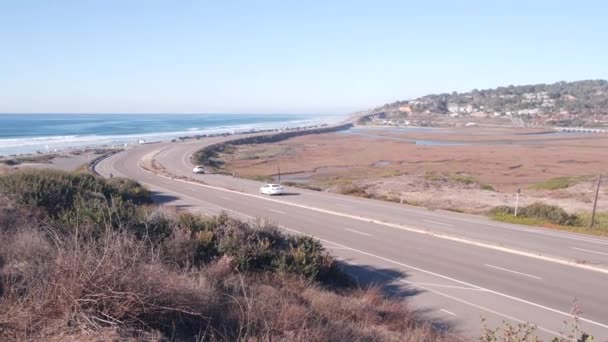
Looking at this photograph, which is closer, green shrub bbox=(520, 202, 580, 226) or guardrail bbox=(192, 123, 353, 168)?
green shrub bbox=(520, 202, 580, 226)

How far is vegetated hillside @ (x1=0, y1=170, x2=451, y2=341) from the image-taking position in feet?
18.6

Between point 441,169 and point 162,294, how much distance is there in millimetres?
64484

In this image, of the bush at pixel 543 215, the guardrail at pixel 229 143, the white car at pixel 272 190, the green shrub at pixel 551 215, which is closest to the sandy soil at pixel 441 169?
the guardrail at pixel 229 143

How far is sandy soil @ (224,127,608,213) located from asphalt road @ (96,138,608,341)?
10.2 m

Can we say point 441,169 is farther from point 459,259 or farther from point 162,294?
point 162,294

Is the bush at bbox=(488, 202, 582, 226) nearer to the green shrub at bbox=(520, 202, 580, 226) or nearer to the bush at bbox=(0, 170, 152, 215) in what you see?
the green shrub at bbox=(520, 202, 580, 226)

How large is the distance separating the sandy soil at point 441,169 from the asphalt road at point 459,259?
33.6ft

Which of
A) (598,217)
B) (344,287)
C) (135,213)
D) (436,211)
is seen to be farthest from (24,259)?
(598,217)

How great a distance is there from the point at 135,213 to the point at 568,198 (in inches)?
1438

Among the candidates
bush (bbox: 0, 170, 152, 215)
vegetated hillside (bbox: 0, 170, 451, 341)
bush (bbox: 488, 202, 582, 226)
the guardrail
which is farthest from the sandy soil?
vegetated hillside (bbox: 0, 170, 451, 341)

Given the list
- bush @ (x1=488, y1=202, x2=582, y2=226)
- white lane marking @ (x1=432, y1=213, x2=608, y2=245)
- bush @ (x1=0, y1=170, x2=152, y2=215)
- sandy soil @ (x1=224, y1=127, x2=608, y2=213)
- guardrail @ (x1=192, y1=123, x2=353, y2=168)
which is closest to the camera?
bush @ (x1=0, y1=170, x2=152, y2=215)

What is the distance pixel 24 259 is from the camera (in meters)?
8.05

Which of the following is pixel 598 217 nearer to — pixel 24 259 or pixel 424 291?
pixel 424 291

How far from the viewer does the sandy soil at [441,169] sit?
43031mm
